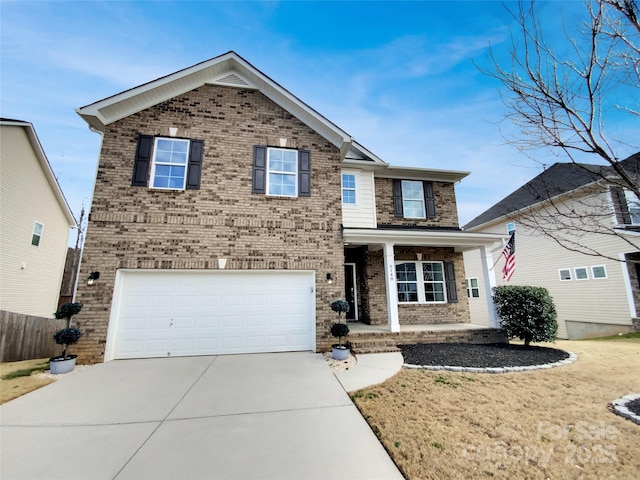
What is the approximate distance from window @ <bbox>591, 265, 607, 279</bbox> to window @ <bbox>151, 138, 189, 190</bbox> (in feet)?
57.4

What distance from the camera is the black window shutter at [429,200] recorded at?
11102 millimetres

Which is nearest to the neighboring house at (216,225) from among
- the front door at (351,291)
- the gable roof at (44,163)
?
the front door at (351,291)

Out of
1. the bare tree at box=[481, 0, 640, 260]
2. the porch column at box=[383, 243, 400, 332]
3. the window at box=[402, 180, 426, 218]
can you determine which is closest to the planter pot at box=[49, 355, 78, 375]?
the porch column at box=[383, 243, 400, 332]

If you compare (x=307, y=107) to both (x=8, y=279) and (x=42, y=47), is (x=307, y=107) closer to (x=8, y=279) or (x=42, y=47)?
(x=42, y=47)

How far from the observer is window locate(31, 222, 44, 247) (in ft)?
41.2

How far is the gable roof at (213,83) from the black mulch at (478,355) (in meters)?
6.61

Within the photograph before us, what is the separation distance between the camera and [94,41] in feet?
25.3

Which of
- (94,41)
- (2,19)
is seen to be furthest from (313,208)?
(2,19)

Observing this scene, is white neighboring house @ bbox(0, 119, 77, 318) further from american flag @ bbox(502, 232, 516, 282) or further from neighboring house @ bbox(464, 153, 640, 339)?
american flag @ bbox(502, 232, 516, 282)

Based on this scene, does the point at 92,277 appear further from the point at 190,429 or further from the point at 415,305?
the point at 415,305

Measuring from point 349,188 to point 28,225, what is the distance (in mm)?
14694

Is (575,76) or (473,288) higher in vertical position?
(575,76)

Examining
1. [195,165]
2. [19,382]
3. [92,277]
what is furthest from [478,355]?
[19,382]

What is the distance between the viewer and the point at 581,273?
1277cm
